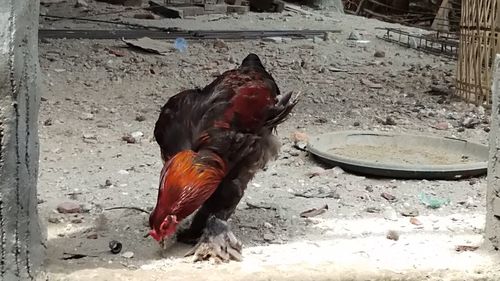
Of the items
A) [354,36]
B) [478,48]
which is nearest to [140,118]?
[478,48]

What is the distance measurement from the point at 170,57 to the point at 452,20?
6.17 meters

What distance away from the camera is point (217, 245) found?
134 inches

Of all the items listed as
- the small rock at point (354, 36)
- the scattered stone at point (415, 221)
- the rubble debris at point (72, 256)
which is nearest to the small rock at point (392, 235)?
the scattered stone at point (415, 221)

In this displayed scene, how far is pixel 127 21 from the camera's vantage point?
33.2 ft

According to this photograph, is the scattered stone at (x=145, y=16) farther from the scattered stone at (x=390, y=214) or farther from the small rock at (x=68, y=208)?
the scattered stone at (x=390, y=214)

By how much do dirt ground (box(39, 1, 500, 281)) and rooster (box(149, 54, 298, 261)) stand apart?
0.16 metres

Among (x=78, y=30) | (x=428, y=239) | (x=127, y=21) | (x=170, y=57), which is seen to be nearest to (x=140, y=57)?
(x=170, y=57)

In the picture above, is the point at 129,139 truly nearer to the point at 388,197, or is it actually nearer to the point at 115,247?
the point at 388,197

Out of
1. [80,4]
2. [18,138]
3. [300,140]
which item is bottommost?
[300,140]

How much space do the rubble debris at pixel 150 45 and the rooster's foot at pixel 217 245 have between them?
4.68 m

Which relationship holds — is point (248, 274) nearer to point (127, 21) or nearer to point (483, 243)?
point (483, 243)

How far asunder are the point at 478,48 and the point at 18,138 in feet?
16.0

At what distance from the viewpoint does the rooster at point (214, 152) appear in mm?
3250

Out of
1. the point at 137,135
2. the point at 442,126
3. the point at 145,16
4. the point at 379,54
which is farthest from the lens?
the point at 145,16
